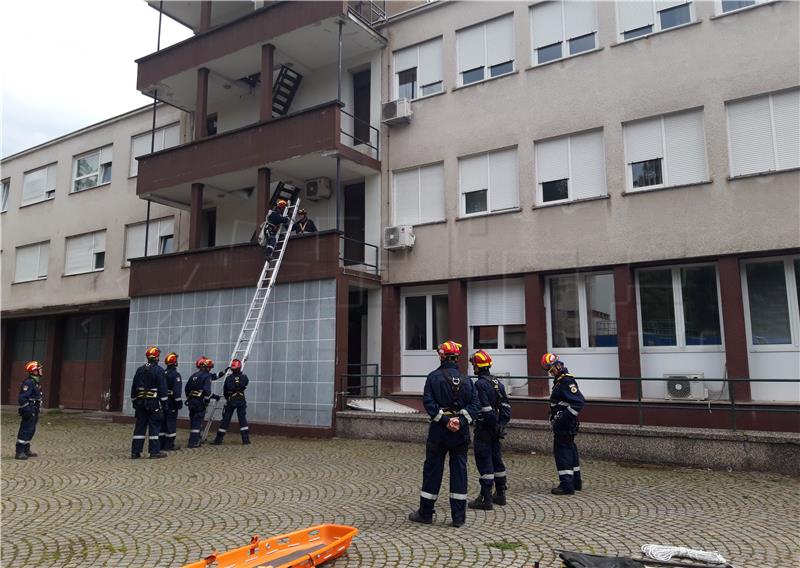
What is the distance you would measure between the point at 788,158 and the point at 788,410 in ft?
15.5

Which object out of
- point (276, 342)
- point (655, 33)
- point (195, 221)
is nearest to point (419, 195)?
point (276, 342)

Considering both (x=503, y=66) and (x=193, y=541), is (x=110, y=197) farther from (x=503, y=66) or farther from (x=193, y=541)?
(x=193, y=541)

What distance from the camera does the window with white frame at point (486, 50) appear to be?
1454 cm

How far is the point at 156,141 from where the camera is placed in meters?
21.1

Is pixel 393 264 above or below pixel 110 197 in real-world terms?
below

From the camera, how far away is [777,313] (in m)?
11.1

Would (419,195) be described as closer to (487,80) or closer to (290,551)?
(487,80)

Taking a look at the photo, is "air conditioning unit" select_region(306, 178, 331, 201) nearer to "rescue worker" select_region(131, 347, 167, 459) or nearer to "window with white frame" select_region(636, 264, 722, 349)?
"rescue worker" select_region(131, 347, 167, 459)

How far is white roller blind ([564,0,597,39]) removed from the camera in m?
13.4

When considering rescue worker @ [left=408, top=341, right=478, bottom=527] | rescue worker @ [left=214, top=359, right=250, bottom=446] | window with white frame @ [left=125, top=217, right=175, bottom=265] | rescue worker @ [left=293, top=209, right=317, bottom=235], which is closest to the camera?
rescue worker @ [left=408, top=341, right=478, bottom=527]

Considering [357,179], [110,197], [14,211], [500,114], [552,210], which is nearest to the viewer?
[552,210]

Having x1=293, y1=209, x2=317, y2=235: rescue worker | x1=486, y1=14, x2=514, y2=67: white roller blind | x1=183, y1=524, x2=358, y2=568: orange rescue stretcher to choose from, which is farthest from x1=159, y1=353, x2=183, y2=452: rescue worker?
x1=486, y1=14, x2=514, y2=67: white roller blind

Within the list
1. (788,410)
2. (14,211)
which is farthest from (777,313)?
(14,211)

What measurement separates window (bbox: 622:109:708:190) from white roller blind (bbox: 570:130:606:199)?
57 cm
